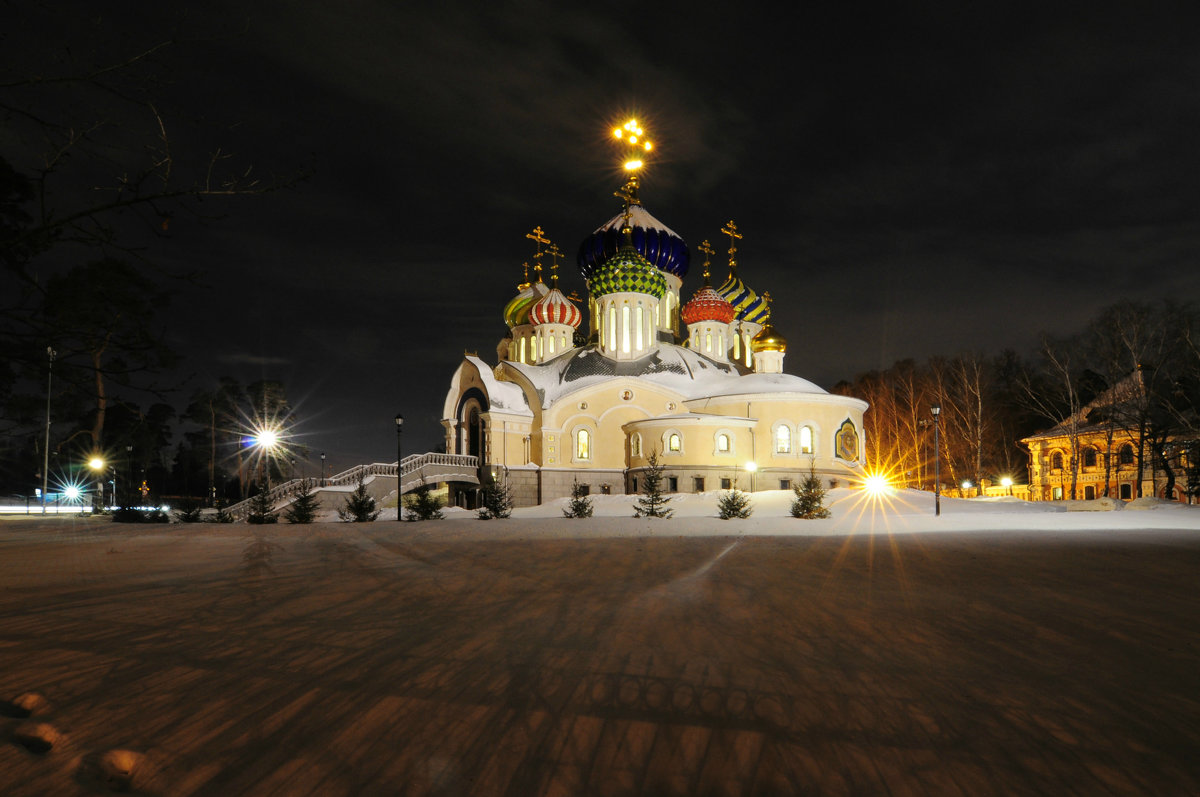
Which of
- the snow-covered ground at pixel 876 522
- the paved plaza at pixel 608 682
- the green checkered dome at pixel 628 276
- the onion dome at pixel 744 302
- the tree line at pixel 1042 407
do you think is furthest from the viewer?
the onion dome at pixel 744 302

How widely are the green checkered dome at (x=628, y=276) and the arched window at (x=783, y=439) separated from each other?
11916 millimetres

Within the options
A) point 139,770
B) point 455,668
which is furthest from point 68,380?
point 455,668

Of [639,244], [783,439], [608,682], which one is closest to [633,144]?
[639,244]

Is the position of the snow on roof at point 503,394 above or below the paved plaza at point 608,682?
above

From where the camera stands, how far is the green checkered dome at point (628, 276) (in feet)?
132

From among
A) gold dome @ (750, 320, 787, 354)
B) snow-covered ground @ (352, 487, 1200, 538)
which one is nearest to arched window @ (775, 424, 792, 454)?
gold dome @ (750, 320, 787, 354)

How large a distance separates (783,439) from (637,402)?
7966 millimetres

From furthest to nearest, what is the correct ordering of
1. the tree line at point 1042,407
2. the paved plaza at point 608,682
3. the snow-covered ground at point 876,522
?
the tree line at point 1042,407
the snow-covered ground at point 876,522
the paved plaza at point 608,682

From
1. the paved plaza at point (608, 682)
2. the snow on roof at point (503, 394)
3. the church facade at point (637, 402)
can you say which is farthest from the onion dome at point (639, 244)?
the paved plaza at point (608, 682)

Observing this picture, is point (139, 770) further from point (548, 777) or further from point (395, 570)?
point (395, 570)

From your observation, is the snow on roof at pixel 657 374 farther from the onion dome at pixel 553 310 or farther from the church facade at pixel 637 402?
the onion dome at pixel 553 310

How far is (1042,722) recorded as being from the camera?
3.85 meters

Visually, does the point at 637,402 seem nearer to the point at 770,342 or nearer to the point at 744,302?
the point at 770,342

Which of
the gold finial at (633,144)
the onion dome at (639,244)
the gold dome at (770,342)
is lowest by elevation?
the gold dome at (770,342)
